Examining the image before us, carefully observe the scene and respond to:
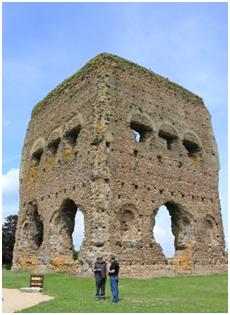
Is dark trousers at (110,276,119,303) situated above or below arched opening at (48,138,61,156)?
below

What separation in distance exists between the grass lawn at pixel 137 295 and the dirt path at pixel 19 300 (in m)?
0.33

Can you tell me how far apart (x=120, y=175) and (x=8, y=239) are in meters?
15.3

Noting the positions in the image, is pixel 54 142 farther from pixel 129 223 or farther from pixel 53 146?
pixel 129 223

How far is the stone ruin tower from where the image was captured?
1620 cm

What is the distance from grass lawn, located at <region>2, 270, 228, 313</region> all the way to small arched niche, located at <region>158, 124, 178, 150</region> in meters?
6.75

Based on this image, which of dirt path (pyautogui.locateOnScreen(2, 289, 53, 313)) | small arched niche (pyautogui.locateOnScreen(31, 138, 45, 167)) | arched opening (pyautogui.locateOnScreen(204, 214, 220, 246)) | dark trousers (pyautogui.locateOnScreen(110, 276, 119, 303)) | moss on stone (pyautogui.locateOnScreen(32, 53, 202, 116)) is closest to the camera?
dirt path (pyautogui.locateOnScreen(2, 289, 53, 313))

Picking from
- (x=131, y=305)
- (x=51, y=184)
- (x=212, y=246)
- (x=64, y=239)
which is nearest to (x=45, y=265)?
(x=64, y=239)

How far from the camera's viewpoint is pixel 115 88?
17906 mm

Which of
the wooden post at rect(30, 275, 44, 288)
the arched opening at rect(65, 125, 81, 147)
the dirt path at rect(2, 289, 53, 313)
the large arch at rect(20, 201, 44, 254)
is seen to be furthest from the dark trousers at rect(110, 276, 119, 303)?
the large arch at rect(20, 201, 44, 254)

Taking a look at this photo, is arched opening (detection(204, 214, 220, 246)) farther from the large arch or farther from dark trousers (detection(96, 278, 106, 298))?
dark trousers (detection(96, 278, 106, 298))

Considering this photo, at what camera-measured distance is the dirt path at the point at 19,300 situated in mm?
8988

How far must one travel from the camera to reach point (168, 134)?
1973 centimetres

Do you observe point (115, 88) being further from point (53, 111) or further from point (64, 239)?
point (64, 239)

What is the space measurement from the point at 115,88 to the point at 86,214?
219 inches
